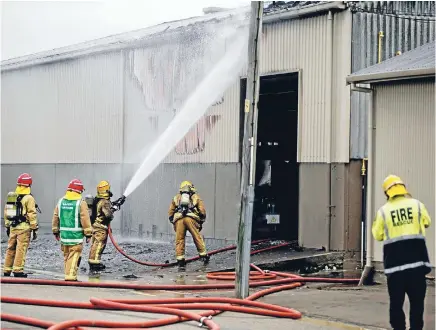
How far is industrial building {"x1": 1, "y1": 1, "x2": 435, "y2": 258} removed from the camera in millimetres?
17125

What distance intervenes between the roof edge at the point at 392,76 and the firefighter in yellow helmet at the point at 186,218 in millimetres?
4397

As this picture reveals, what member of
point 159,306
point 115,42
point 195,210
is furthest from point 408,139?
point 115,42

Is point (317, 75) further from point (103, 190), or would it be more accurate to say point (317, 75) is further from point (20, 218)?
point (20, 218)

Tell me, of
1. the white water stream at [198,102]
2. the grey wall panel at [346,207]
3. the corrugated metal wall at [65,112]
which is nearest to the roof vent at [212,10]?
the corrugated metal wall at [65,112]

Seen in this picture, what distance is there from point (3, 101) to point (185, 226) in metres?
16.0

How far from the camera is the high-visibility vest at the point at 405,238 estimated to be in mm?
8852

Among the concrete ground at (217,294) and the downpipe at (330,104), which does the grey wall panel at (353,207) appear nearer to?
the downpipe at (330,104)

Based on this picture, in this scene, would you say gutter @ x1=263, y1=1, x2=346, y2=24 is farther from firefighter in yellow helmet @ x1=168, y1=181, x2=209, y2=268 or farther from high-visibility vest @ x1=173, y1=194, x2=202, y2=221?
high-visibility vest @ x1=173, y1=194, x2=202, y2=221

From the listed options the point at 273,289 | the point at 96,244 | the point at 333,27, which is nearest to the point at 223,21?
the point at 333,27

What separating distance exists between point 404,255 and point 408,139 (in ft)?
15.5

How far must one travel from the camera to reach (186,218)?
1639 cm

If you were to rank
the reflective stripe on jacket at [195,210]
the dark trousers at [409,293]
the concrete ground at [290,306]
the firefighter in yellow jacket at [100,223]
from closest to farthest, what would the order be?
1. the dark trousers at [409,293]
2. the concrete ground at [290,306]
3. the firefighter in yellow jacket at [100,223]
4. the reflective stripe on jacket at [195,210]

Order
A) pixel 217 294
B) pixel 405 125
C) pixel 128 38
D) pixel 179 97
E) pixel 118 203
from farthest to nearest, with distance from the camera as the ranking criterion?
1. pixel 128 38
2. pixel 179 97
3. pixel 118 203
4. pixel 405 125
5. pixel 217 294

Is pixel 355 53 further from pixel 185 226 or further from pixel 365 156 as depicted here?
pixel 185 226
